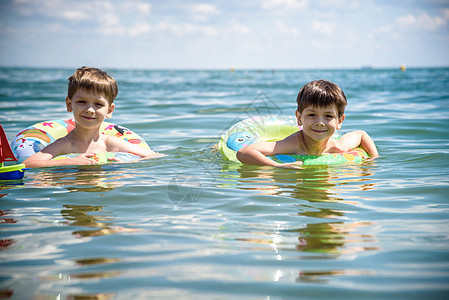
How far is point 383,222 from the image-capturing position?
3092 mm

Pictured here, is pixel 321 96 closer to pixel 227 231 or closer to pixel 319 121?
pixel 319 121

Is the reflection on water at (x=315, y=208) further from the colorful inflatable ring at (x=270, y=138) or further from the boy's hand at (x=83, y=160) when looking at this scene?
the boy's hand at (x=83, y=160)

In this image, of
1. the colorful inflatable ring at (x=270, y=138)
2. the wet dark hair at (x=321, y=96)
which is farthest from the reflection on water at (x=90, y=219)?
the wet dark hair at (x=321, y=96)

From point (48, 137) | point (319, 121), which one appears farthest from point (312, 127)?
point (48, 137)

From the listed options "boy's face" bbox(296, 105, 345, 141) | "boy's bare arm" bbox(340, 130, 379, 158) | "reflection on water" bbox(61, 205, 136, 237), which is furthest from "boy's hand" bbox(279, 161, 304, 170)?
"reflection on water" bbox(61, 205, 136, 237)

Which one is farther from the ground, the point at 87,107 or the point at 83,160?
the point at 87,107

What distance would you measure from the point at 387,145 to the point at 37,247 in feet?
16.5

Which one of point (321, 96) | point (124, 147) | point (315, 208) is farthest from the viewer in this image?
point (124, 147)

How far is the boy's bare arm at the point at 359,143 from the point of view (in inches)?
216

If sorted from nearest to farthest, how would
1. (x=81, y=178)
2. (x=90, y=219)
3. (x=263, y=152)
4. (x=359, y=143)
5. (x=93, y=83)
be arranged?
(x=90, y=219)
(x=81, y=178)
(x=93, y=83)
(x=263, y=152)
(x=359, y=143)

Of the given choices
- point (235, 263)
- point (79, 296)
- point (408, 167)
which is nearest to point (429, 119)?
point (408, 167)

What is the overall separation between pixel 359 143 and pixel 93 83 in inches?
118

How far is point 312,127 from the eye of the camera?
4.90 metres

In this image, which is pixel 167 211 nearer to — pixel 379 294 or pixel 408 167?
pixel 379 294
